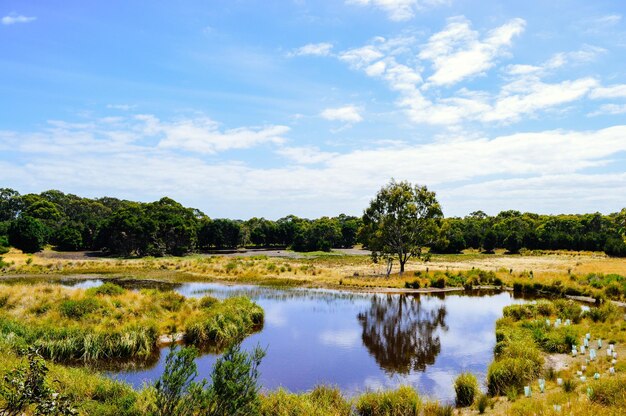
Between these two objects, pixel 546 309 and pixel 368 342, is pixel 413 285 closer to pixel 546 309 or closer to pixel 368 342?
pixel 546 309

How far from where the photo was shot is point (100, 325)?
19.9 m

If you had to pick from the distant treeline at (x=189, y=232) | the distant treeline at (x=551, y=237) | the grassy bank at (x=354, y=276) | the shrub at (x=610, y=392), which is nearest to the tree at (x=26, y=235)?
the distant treeline at (x=189, y=232)

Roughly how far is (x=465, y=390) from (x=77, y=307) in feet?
60.9

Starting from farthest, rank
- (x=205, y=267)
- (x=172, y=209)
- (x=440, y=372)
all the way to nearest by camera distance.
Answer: (x=172, y=209) < (x=205, y=267) < (x=440, y=372)

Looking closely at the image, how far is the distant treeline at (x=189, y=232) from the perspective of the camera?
79.4m

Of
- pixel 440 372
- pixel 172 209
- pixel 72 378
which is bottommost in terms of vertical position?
pixel 440 372

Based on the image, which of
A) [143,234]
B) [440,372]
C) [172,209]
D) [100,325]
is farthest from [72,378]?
[172,209]

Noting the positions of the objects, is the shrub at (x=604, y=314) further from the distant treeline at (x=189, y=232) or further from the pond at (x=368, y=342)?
the distant treeline at (x=189, y=232)

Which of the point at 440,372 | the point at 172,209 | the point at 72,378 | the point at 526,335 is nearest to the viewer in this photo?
the point at 72,378

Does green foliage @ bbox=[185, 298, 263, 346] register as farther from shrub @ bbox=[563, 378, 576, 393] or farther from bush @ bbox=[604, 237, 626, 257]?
bush @ bbox=[604, 237, 626, 257]

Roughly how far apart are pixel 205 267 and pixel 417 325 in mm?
36875

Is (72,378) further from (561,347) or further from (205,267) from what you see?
(205,267)

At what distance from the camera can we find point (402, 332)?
80.5ft

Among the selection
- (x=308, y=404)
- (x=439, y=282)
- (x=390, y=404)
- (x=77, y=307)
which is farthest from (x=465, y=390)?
(x=439, y=282)
